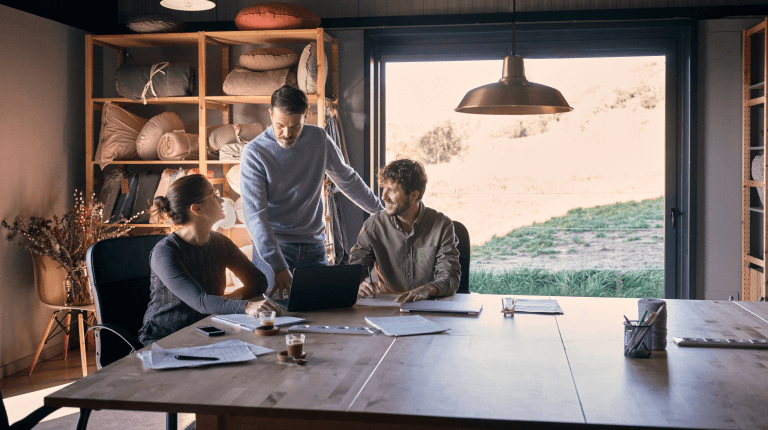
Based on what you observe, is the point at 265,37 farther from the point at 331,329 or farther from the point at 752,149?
the point at 752,149

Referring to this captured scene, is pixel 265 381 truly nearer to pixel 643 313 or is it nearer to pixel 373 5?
pixel 643 313

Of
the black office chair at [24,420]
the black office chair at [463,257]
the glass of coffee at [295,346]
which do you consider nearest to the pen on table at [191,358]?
the glass of coffee at [295,346]

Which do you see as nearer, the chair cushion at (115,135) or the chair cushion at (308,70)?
the chair cushion at (308,70)

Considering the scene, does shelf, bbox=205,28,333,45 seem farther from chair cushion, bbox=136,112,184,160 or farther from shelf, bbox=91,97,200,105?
chair cushion, bbox=136,112,184,160

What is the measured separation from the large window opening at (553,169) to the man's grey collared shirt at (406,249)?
178cm

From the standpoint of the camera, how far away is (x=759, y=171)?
402cm

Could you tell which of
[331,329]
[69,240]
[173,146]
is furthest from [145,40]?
[331,329]

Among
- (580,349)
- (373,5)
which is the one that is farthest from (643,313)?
(373,5)

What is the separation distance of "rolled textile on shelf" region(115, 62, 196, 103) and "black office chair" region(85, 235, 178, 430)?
6.53 feet

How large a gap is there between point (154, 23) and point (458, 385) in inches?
145

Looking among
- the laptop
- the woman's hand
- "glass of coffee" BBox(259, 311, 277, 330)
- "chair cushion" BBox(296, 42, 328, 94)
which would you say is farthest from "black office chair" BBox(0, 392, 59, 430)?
"chair cushion" BBox(296, 42, 328, 94)

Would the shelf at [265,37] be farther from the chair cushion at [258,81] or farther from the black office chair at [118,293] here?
the black office chair at [118,293]

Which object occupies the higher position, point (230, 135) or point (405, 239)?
point (230, 135)

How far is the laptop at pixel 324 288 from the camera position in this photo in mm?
2322
